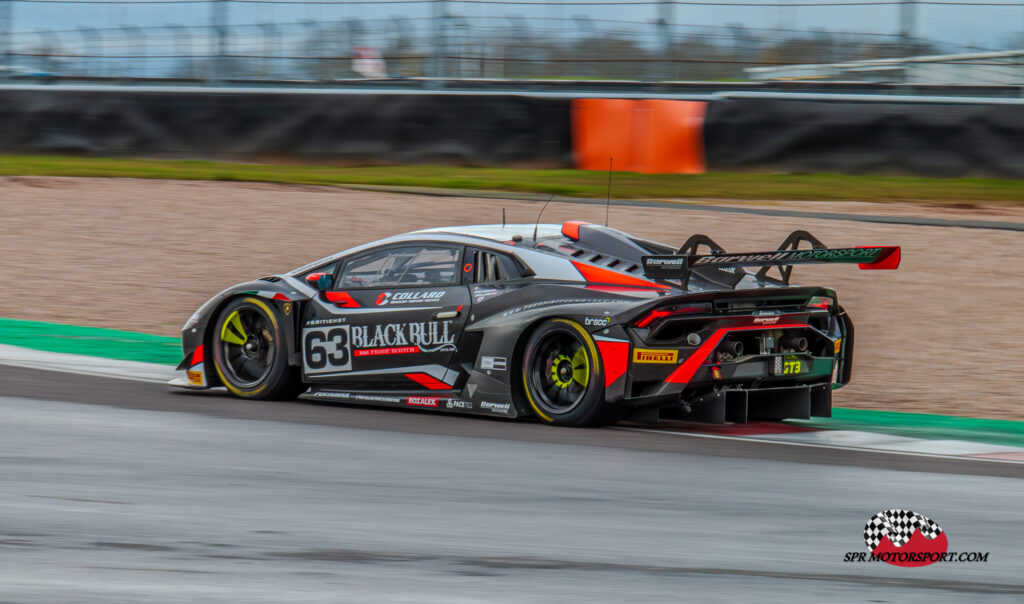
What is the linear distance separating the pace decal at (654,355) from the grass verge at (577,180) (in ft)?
32.0

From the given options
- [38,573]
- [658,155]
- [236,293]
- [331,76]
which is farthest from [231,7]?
[38,573]

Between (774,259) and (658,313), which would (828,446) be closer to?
(774,259)

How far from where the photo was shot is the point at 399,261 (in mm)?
8867

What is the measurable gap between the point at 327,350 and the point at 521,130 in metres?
9.99

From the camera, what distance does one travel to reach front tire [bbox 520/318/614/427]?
7.79m

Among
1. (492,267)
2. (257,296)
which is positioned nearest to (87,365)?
(257,296)

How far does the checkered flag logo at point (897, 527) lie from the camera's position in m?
5.30

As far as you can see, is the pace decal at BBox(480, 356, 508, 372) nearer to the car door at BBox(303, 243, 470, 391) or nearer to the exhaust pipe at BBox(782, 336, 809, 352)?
the car door at BBox(303, 243, 470, 391)

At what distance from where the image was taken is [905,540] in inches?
208

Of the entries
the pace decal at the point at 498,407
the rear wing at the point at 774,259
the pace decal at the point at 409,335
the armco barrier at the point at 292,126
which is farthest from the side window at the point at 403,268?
the armco barrier at the point at 292,126

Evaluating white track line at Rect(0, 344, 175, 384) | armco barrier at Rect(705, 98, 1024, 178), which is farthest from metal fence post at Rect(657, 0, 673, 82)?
A: white track line at Rect(0, 344, 175, 384)

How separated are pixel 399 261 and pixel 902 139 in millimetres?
9871

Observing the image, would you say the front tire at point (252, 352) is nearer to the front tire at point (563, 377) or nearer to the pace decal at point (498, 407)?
the pace decal at point (498, 407)

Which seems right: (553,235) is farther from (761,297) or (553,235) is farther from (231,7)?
(231,7)
